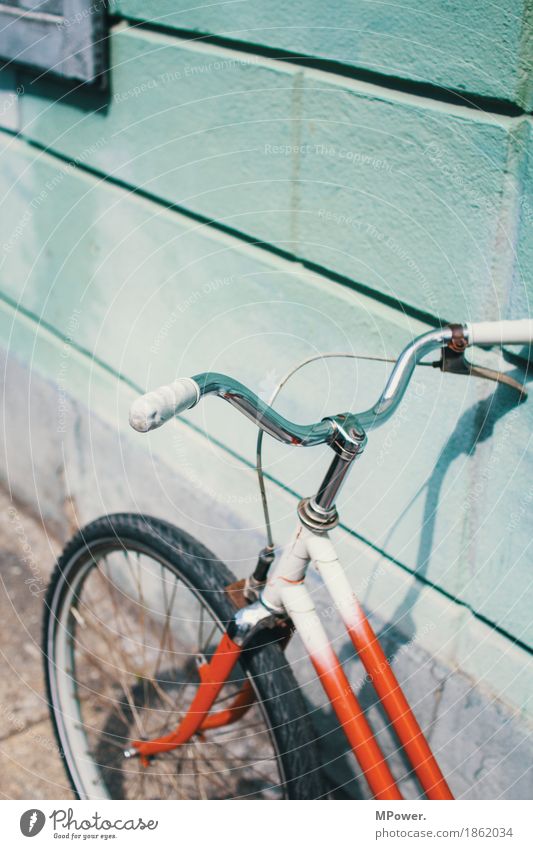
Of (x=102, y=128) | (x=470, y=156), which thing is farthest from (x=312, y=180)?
(x=102, y=128)

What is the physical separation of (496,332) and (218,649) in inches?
35.6

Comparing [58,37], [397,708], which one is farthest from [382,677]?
[58,37]

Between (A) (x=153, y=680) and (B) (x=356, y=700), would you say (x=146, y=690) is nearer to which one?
(A) (x=153, y=680)

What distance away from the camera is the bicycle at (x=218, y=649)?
1406mm

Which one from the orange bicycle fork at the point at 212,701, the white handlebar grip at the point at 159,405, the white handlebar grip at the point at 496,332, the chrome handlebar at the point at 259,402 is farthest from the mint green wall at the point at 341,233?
the white handlebar grip at the point at 159,405

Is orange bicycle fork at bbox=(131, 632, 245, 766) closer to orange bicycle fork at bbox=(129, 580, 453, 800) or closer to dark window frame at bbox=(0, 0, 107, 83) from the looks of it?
orange bicycle fork at bbox=(129, 580, 453, 800)

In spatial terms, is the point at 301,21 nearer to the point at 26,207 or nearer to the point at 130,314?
the point at 130,314

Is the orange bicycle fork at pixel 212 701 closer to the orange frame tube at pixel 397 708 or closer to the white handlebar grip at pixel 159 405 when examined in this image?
the orange frame tube at pixel 397 708

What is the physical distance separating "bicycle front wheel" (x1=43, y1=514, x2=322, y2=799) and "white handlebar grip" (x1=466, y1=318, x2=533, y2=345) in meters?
0.78

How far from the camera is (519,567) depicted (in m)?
1.77

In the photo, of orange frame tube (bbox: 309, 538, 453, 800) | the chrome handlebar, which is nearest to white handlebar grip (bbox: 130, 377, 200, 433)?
the chrome handlebar

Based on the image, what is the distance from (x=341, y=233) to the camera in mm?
1911

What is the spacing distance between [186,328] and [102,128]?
2.30 ft

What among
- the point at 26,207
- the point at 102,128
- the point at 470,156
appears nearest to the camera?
the point at 470,156
